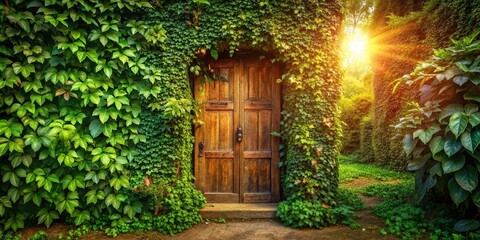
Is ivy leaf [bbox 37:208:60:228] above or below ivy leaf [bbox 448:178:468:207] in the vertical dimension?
below

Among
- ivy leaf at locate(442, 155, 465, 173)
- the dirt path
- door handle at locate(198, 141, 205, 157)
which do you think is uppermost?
door handle at locate(198, 141, 205, 157)

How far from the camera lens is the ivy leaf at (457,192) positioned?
311cm

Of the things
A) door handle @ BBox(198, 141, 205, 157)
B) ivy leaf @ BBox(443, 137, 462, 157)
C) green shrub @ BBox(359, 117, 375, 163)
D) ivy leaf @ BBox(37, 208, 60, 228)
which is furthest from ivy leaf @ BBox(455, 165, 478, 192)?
green shrub @ BBox(359, 117, 375, 163)

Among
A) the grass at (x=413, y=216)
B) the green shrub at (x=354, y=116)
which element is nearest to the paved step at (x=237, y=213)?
the grass at (x=413, y=216)

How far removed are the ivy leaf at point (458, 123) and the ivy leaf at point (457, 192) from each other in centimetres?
66

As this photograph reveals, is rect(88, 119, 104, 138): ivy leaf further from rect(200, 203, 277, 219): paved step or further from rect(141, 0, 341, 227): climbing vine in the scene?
rect(200, 203, 277, 219): paved step

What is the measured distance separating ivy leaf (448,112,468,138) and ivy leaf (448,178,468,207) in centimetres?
66

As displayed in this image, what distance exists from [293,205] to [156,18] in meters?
3.80

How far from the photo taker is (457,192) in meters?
3.17

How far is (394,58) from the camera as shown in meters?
8.58

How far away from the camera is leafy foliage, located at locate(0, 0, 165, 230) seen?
360cm

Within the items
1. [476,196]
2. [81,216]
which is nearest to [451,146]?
[476,196]

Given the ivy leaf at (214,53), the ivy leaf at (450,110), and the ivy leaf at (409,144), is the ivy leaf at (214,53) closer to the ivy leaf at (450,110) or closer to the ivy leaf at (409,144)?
the ivy leaf at (409,144)

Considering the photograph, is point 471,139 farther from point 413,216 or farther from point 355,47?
point 355,47
